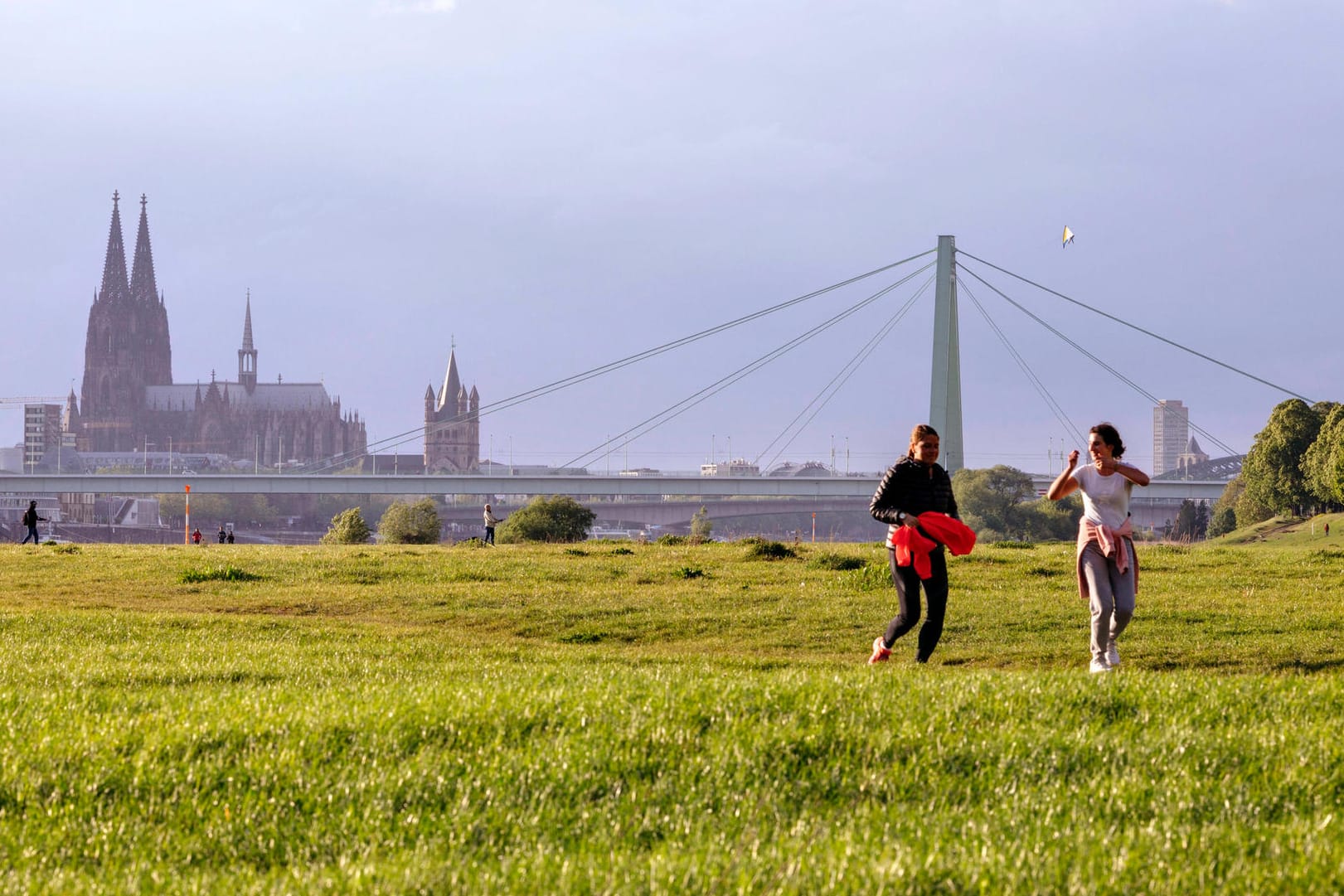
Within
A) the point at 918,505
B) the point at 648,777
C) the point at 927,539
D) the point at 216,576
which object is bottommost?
A: the point at 216,576

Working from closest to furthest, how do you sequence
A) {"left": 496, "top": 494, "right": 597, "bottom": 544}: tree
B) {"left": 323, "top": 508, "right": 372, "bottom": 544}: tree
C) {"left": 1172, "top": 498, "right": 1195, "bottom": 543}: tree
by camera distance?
{"left": 323, "top": 508, "right": 372, "bottom": 544}: tree
{"left": 496, "top": 494, "right": 597, "bottom": 544}: tree
{"left": 1172, "top": 498, "right": 1195, "bottom": 543}: tree

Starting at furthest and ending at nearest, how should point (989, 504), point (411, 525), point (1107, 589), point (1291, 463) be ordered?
1. point (989, 504)
2. point (1291, 463)
3. point (411, 525)
4. point (1107, 589)

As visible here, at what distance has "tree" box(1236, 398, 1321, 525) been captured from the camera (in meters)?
62.8

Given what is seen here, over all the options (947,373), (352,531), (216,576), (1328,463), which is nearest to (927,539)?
(216,576)

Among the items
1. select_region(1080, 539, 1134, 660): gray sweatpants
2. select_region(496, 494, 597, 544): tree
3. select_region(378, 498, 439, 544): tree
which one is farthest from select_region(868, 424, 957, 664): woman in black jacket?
select_region(496, 494, 597, 544): tree

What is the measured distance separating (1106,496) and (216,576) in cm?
1397

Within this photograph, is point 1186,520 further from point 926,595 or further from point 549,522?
point 926,595

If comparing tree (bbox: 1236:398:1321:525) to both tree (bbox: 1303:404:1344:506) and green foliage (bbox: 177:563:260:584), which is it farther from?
green foliage (bbox: 177:563:260:584)

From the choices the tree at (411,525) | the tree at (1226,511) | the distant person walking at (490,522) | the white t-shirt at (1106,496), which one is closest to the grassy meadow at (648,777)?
the white t-shirt at (1106,496)

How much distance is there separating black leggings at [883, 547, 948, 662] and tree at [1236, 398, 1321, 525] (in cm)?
6034

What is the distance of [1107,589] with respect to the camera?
868 cm

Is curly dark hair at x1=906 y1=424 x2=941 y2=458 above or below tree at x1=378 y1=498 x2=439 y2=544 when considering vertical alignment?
above

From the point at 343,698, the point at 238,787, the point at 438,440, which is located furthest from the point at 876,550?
the point at 438,440

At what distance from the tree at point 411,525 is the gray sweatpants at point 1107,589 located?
3225 centimetres
